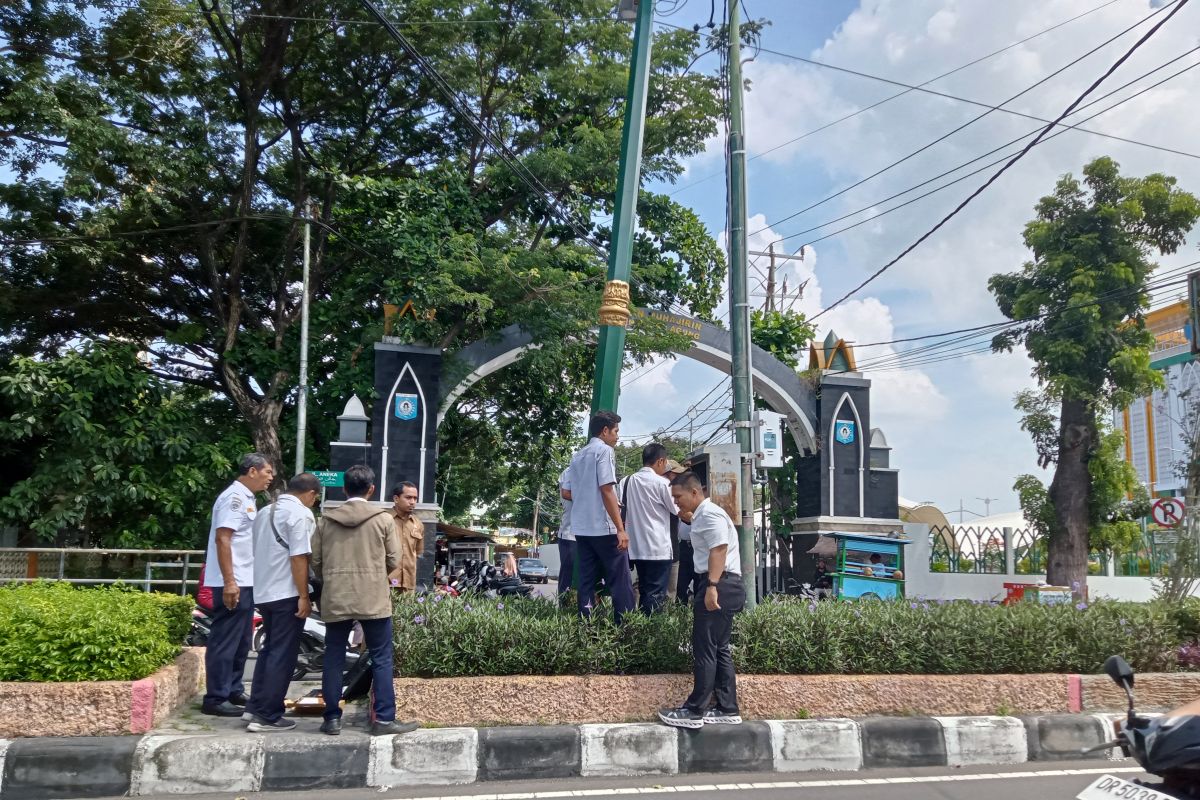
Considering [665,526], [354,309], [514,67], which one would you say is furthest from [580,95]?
[665,526]

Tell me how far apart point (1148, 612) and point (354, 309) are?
46.0ft

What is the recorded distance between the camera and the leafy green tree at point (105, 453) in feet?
44.4

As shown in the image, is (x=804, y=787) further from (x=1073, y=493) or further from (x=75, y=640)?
(x=1073, y=493)

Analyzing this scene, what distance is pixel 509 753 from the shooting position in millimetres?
4941

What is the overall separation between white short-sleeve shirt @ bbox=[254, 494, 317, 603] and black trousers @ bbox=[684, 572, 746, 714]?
92.5 inches

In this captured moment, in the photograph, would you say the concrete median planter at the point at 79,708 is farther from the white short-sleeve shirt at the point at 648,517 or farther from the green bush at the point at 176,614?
the white short-sleeve shirt at the point at 648,517

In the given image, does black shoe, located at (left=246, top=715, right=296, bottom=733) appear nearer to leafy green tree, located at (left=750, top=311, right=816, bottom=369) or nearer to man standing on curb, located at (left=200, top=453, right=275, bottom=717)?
man standing on curb, located at (left=200, top=453, right=275, bottom=717)

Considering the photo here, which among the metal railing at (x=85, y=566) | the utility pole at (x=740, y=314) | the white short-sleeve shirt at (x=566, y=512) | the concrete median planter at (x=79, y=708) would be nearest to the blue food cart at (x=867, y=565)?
the utility pole at (x=740, y=314)

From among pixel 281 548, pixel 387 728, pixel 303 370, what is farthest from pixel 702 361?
pixel 387 728

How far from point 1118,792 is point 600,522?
3437mm

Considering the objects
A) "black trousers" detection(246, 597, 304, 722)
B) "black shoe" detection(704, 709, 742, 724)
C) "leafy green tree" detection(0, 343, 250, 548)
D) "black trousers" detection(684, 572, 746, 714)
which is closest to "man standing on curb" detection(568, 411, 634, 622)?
"black trousers" detection(684, 572, 746, 714)

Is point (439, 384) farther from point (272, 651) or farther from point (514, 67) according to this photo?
point (272, 651)

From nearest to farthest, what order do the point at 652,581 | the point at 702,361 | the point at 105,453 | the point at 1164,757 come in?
the point at 1164,757 < the point at 652,581 < the point at 105,453 < the point at 702,361

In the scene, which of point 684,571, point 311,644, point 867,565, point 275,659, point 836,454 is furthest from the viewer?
point 836,454
